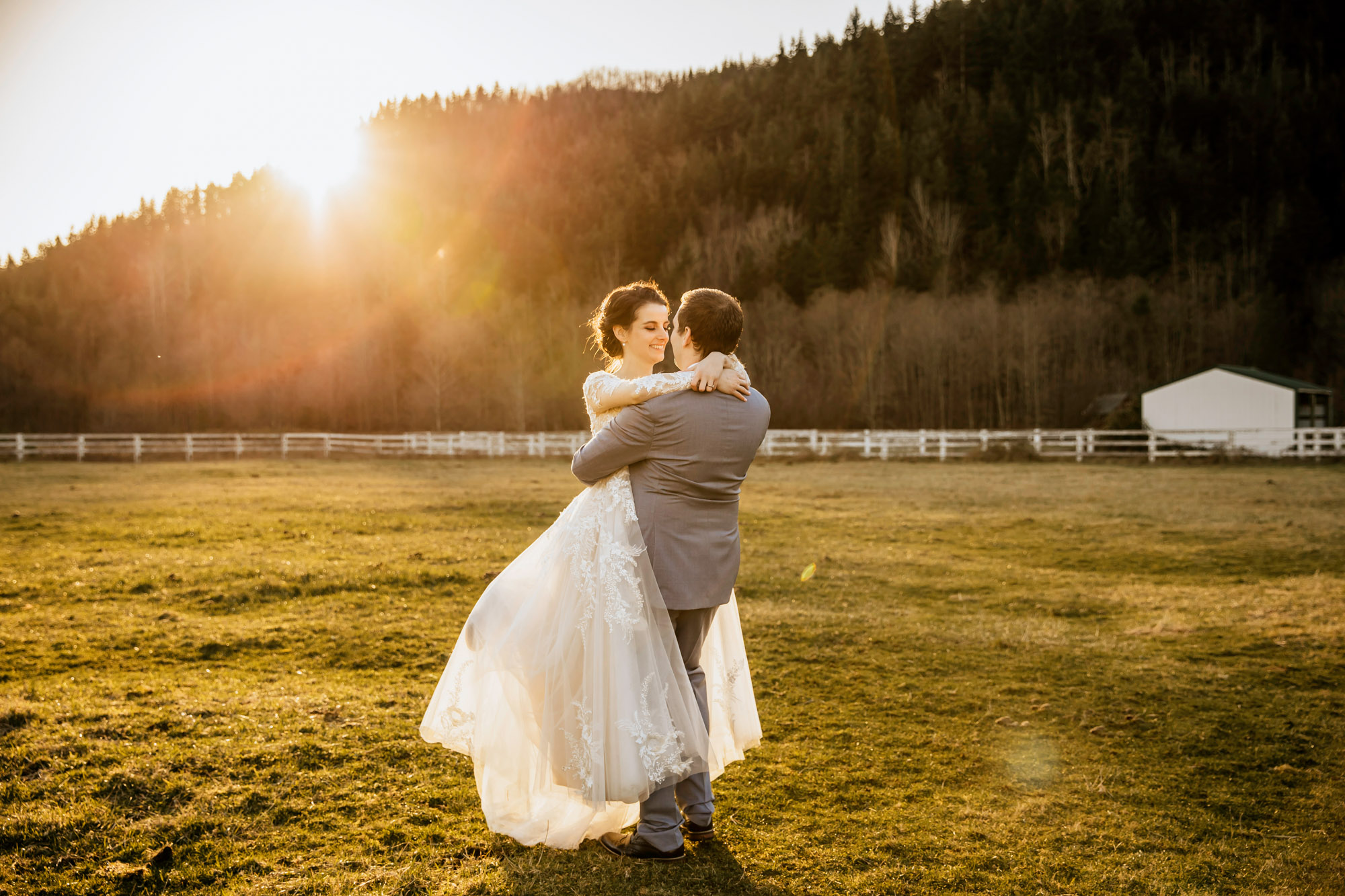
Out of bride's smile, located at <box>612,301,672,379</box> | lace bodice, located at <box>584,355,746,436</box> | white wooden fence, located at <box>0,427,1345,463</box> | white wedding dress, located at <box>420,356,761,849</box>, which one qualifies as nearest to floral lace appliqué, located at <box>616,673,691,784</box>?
white wedding dress, located at <box>420,356,761,849</box>

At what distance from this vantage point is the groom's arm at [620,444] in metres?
3.04

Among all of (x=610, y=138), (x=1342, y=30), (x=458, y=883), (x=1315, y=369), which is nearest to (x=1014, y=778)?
(x=458, y=883)

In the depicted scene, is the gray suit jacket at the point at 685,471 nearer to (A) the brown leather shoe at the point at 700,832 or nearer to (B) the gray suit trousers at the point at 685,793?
(B) the gray suit trousers at the point at 685,793

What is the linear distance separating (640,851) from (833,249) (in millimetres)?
64480

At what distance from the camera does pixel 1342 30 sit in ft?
291

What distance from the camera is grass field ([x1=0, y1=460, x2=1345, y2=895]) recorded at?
3188 millimetres

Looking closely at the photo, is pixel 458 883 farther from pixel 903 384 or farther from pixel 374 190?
pixel 374 190

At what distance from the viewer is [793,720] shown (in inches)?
195

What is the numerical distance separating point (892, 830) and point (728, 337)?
2.23 meters

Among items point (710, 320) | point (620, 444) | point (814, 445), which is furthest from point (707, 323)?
point (814, 445)

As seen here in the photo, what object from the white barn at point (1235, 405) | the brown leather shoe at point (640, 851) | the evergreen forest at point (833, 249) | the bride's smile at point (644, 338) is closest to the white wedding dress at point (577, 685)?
the brown leather shoe at point (640, 851)

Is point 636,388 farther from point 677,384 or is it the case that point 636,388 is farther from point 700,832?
point 700,832

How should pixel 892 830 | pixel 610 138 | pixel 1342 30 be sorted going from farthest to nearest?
pixel 610 138
pixel 1342 30
pixel 892 830

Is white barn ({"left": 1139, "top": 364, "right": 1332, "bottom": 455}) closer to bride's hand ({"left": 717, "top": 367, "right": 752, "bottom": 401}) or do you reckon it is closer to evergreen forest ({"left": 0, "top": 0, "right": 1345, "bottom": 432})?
evergreen forest ({"left": 0, "top": 0, "right": 1345, "bottom": 432})
